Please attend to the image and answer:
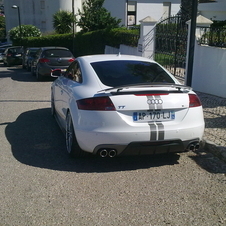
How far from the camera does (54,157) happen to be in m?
5.73

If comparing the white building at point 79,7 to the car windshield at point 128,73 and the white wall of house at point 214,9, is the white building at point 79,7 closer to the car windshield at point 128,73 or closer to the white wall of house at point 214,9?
the white wall of house at point 214,9

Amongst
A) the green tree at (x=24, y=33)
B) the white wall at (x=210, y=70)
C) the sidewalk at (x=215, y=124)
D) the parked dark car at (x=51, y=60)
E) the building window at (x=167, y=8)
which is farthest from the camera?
the green tree at (x=24, y=33)

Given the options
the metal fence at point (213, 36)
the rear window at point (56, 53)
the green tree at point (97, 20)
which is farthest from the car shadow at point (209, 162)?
the green tree at point (97, 20)

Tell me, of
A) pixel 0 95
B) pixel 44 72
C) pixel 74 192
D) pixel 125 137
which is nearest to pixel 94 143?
pixel 125 137

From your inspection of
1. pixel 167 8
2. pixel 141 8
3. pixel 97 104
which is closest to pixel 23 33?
pixel 141 8

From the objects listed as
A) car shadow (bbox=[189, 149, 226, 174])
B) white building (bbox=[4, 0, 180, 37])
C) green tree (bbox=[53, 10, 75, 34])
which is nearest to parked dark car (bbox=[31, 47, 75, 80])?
car shadow (bbox=[189, 149, 226, 174])

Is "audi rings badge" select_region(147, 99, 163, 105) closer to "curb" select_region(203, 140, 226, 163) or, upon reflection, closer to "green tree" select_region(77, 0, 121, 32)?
"curb" select_region(203, 140, 226, 163)

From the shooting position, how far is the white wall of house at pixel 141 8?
1503 inches

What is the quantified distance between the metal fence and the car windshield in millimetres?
4081

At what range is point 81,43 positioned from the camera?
26.4m

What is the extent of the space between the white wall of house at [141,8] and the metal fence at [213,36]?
28563 millimetres

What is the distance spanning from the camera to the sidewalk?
19.0ft

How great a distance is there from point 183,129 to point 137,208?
146cm

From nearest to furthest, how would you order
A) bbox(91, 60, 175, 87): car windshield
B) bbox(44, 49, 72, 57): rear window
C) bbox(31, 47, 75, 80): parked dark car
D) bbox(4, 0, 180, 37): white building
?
bbox(91, 60, 175, 87): car windshield → bbox(31, 47, 75, 80): parked dark car → bbox(44, 49, 72, 57): rear window → bbox(4, 0, 180, 37): white building
